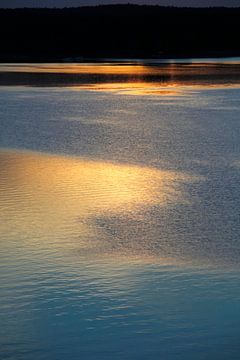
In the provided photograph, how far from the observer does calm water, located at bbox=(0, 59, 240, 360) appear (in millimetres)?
4504

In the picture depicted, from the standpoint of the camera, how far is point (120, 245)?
6328 mm

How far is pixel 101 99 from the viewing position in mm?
21875

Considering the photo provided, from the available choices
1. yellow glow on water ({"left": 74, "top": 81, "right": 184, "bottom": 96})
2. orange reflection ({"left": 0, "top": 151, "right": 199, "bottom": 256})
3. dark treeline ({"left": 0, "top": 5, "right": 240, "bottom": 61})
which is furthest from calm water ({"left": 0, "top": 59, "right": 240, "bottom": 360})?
dark treeline ({"left": 0, "top": 5, "right": 240, "bottom": 61})

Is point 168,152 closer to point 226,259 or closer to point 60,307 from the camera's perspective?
point 226,259

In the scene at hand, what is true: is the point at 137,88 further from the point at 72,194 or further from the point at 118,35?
the point at 118,35

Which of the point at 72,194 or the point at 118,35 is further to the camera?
the point at 118,35

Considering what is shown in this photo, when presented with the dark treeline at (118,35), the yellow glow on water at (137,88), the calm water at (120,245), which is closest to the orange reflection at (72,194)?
the calm water at (120,245)

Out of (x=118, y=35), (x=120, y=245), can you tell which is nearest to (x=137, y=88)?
(x=120, y=245)

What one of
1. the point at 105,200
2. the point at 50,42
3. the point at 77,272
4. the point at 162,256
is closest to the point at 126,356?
the point at 77,272

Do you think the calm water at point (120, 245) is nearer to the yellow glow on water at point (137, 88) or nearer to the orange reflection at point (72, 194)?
the orange reflection at point (72, 194)

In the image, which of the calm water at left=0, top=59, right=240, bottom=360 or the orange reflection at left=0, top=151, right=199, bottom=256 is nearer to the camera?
the calm water at left=0, top=59, right=240, bottom=360

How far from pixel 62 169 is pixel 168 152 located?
2.25 m

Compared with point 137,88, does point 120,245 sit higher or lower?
lower

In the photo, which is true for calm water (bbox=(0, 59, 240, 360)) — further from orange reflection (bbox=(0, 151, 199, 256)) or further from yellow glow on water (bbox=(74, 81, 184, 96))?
yellow glow on water (bbox=(74, 81, 184, 96))
